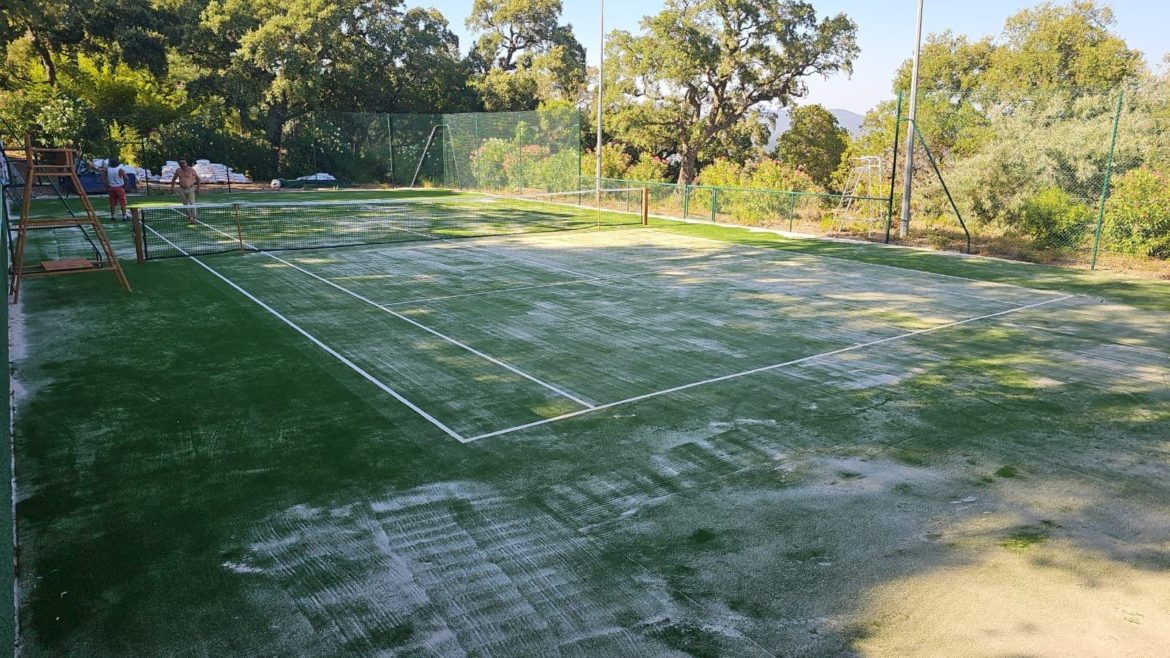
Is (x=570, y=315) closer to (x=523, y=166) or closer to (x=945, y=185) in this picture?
(x=945, y=185)

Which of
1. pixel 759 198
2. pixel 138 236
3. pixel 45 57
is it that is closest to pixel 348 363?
pixel 138 236

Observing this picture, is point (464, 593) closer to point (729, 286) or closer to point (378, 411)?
point (378, 411)

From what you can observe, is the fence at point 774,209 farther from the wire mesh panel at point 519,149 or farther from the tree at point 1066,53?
the tree at point 1066,53

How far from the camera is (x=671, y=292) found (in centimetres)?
1313

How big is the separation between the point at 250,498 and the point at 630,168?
29.9m

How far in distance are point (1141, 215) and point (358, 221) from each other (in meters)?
18.8

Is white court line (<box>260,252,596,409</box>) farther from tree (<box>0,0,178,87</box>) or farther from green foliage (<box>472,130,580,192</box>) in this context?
tree (<box>0,0,178,87</box>)

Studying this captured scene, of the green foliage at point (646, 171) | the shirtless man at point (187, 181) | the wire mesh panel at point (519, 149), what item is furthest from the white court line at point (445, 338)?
the green foliage at point (646, 171)

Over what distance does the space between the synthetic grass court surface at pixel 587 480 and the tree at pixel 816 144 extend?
2416 cm

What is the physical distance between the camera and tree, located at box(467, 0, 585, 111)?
47219mm

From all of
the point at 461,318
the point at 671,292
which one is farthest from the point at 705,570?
the point at 671,292

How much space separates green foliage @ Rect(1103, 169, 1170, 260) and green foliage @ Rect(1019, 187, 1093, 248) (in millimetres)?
498

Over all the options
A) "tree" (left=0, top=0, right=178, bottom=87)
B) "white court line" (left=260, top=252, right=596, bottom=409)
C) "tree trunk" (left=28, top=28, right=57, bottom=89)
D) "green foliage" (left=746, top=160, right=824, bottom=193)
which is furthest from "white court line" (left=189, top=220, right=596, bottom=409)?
"tree trunk" (left=28, top=28, right=57, bottom=89)

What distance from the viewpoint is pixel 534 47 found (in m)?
54.0
